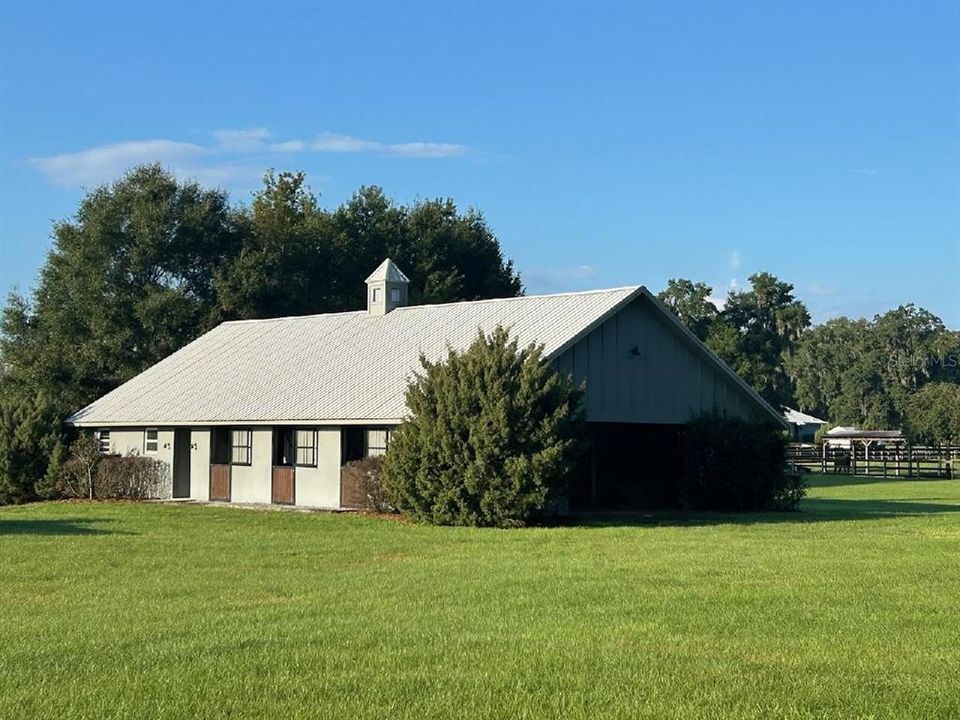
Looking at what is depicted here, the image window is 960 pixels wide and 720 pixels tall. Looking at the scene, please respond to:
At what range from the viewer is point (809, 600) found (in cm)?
1398

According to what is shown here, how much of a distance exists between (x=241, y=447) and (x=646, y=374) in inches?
443

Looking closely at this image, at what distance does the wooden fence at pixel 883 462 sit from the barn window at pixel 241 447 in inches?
1189

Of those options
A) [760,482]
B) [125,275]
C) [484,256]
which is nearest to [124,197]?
[125,275]

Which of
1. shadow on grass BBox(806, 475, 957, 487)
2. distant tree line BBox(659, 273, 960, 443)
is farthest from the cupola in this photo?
distant tree line BBox(659, 273, 960, 443)

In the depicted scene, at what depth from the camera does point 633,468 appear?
35.0m

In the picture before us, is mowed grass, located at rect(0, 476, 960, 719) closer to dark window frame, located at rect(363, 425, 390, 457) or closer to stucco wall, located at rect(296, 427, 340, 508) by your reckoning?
dark window frame, located at rect(363, 425, 390, 457)

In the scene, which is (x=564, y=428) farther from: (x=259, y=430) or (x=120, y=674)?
(x=120, y=674)

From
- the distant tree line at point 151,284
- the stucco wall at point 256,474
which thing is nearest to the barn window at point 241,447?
the stucco wall at point 256,474

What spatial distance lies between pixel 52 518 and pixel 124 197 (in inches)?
1119

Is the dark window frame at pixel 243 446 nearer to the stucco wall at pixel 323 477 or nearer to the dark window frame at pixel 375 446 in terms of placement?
the stucco wall at pixel 323 477

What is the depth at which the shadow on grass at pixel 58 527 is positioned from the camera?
24625 millimetres

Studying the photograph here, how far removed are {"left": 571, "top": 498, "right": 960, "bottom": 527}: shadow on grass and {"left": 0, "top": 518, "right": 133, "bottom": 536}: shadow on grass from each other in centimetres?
1006

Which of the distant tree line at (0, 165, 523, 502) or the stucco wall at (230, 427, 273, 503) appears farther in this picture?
the distant tree line at (0, 165, 523, 502)

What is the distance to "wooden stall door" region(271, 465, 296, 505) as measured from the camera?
32.7 m
